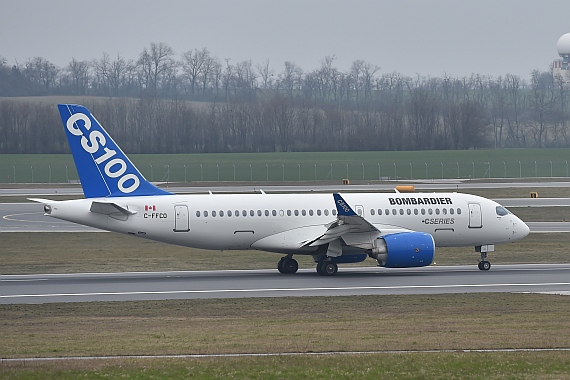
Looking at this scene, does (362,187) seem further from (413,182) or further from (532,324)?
(532,324)

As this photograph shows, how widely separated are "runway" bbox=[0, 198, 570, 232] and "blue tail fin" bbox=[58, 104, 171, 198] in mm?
16802

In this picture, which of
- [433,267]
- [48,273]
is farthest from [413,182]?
[48,273]

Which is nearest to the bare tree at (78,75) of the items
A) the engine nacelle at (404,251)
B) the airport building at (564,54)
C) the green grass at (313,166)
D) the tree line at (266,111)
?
the tree line at (266,111)

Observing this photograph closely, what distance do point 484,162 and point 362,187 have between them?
31.3m

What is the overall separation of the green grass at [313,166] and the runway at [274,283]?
173 ft

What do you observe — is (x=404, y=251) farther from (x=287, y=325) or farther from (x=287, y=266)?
(x=287, y=325)

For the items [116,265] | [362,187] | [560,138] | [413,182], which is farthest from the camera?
[560,138]

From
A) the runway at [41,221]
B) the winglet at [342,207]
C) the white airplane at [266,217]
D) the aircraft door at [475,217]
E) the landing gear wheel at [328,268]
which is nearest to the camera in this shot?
the winglet at [342,207]

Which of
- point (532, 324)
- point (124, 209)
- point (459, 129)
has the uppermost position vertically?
point (459, 129)

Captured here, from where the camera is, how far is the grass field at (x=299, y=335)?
15891 mm

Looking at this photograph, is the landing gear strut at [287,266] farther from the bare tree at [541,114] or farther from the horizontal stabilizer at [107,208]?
the bare tree at [541,114]

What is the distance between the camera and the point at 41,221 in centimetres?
5612

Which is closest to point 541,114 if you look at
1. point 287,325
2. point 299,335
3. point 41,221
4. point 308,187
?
point 308,187

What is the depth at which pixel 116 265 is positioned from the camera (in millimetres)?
37625
